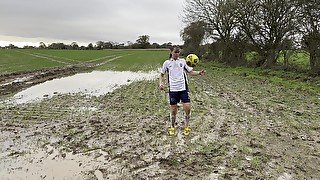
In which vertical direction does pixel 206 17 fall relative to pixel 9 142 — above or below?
above

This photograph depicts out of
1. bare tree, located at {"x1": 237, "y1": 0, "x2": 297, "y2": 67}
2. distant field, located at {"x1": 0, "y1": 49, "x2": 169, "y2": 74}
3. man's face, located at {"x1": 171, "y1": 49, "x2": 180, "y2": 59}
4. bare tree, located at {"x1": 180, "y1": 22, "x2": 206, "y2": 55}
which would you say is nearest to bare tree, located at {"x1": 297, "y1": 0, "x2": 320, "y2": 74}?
bare tree, located at {"x1": 237, "y1": 0, "x2": 297, "y2": 67}

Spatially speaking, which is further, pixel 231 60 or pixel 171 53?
pixel 231 60

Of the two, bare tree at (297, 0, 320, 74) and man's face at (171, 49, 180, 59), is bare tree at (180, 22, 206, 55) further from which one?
man's face at (171, 49, 180, 59)

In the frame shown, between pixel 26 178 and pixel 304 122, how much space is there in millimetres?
7023

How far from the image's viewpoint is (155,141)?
24.6ft

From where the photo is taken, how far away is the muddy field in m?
5.77

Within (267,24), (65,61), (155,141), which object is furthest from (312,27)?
(65,61)

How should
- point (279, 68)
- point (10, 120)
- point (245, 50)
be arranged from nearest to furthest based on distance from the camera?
1. point (10, 120)
2. point (279, 68)
3. point (245, 50)

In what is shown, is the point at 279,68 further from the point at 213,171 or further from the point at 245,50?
the point at 213,171

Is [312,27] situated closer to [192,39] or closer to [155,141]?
[155,141]

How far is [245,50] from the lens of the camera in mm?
30906

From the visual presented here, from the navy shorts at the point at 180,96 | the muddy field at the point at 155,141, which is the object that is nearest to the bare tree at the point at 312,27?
the muddy field at the point at 155,141

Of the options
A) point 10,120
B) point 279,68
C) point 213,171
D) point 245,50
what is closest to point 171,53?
point 213,171

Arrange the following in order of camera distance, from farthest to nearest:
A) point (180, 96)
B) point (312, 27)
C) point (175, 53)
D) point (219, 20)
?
point (219, 20)
point (312, 27)
point (180, 96)
point (175, 53)
